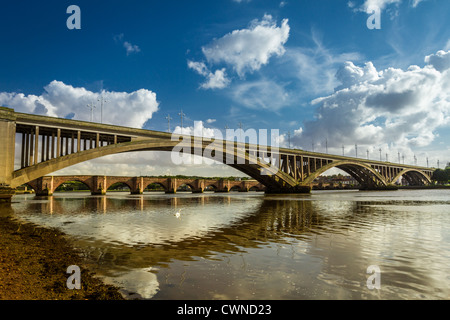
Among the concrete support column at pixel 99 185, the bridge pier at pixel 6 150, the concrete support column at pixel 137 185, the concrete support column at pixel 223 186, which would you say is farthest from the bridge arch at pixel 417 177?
the bridge pier at pixel 6 150

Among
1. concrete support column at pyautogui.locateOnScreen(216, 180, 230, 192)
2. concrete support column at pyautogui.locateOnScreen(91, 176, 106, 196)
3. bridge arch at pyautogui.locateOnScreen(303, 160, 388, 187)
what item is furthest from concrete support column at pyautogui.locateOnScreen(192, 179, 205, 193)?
bridge arch at pyautogui.locateOnScreen(303, 160, 388, 187)

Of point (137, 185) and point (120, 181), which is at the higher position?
point (120, 181)

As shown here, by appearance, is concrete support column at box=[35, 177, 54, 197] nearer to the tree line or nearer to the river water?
the river water

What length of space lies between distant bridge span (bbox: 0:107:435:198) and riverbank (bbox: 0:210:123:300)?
30901 millimetres

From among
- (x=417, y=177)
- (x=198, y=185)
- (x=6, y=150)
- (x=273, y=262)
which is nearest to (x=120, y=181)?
(x=198, y=185)

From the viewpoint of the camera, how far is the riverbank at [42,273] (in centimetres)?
545

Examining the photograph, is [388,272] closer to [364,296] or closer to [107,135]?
[364,296]

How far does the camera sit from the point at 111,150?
46344 millimetres

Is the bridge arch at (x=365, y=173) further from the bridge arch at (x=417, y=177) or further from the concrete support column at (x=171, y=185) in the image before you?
the concrete support column at (x=171, y=185)

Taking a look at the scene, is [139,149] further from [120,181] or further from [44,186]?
[120,181]

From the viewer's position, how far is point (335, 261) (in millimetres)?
8125

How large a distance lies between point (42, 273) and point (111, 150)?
1670 inches

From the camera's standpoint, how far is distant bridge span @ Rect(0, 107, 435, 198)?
3575 centimetres
